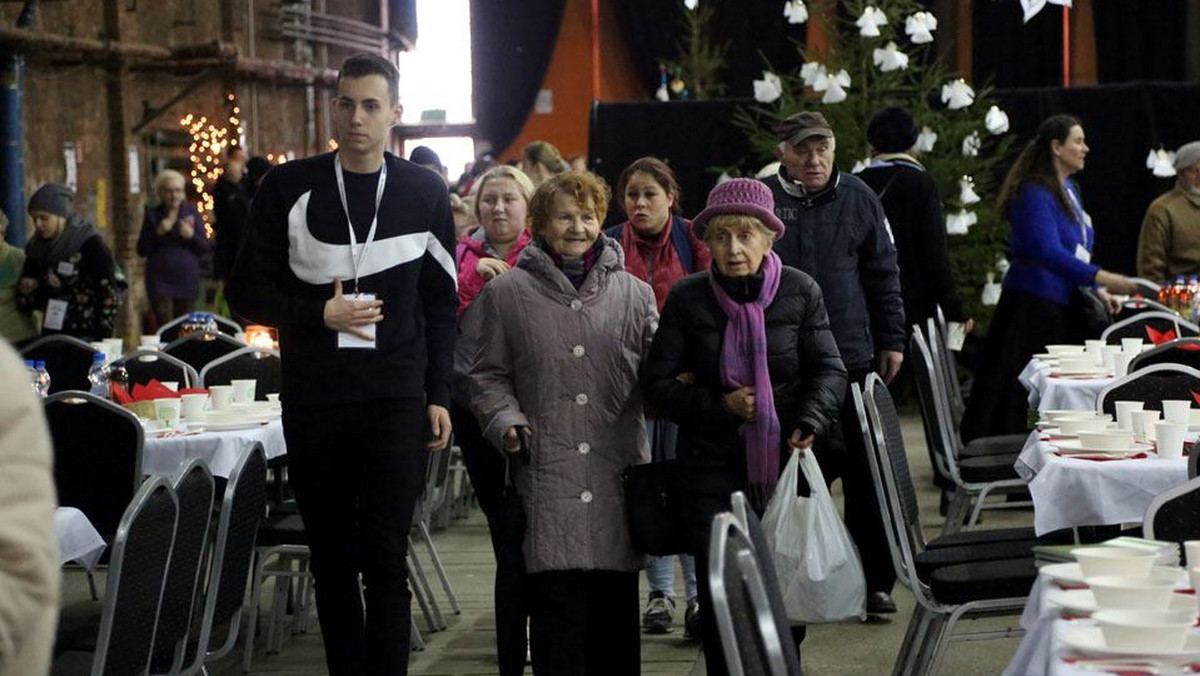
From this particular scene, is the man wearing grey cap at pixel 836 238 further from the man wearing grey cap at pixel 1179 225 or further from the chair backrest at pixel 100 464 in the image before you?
the man wearing grey cap at pixel 1179 225

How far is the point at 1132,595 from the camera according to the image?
2947mm

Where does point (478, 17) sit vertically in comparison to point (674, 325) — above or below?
above

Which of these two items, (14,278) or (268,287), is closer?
(268,287)

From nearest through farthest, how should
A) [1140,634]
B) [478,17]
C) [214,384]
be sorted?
[1140,634] → [214,384] → [478,17]

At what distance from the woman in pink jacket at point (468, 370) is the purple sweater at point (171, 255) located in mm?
9116

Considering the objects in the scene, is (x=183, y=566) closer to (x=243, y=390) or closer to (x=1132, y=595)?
(x=1132, y=595)

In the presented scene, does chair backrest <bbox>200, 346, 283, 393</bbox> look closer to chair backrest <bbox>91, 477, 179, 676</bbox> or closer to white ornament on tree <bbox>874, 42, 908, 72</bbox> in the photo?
chair backrest <bbox>91, 477, 179, 676</bbox>

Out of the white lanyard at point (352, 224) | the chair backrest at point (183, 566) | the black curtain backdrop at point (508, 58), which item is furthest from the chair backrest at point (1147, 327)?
Result: the black curtain backdrop at point (508, 58)

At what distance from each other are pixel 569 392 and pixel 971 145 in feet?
26.9

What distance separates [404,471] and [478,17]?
19822 mm

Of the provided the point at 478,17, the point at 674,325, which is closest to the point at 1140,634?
the point at 674,325

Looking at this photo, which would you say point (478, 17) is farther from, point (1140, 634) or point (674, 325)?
point (1140, 634)

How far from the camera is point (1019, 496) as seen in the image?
29.7 feet

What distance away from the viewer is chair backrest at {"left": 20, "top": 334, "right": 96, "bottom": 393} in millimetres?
8078
